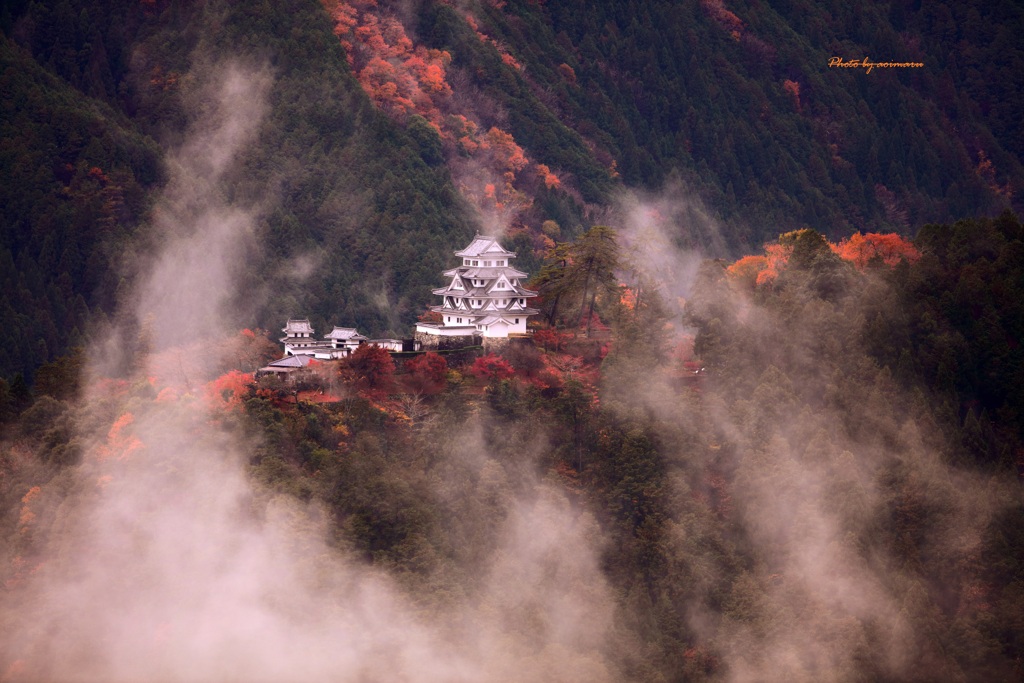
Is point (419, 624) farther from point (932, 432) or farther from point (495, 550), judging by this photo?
point (932, 432)

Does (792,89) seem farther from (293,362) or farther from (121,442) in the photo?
(121,442)

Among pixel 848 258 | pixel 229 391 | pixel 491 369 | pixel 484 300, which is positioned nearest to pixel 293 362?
pixel 229 391

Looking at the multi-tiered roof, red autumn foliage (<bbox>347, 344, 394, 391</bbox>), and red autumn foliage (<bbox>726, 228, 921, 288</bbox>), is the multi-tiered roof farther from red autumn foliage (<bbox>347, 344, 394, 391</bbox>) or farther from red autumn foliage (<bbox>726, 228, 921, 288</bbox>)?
red autumn foliage (<bbox>726, 228, 921, 288</bbox>)

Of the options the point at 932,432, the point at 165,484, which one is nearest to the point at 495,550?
the point at 165,484

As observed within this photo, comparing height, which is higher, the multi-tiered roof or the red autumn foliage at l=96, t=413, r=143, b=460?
the multi-tiered roof

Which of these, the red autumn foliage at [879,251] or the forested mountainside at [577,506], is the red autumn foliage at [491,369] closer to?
the forested mountainside at [577,506]
